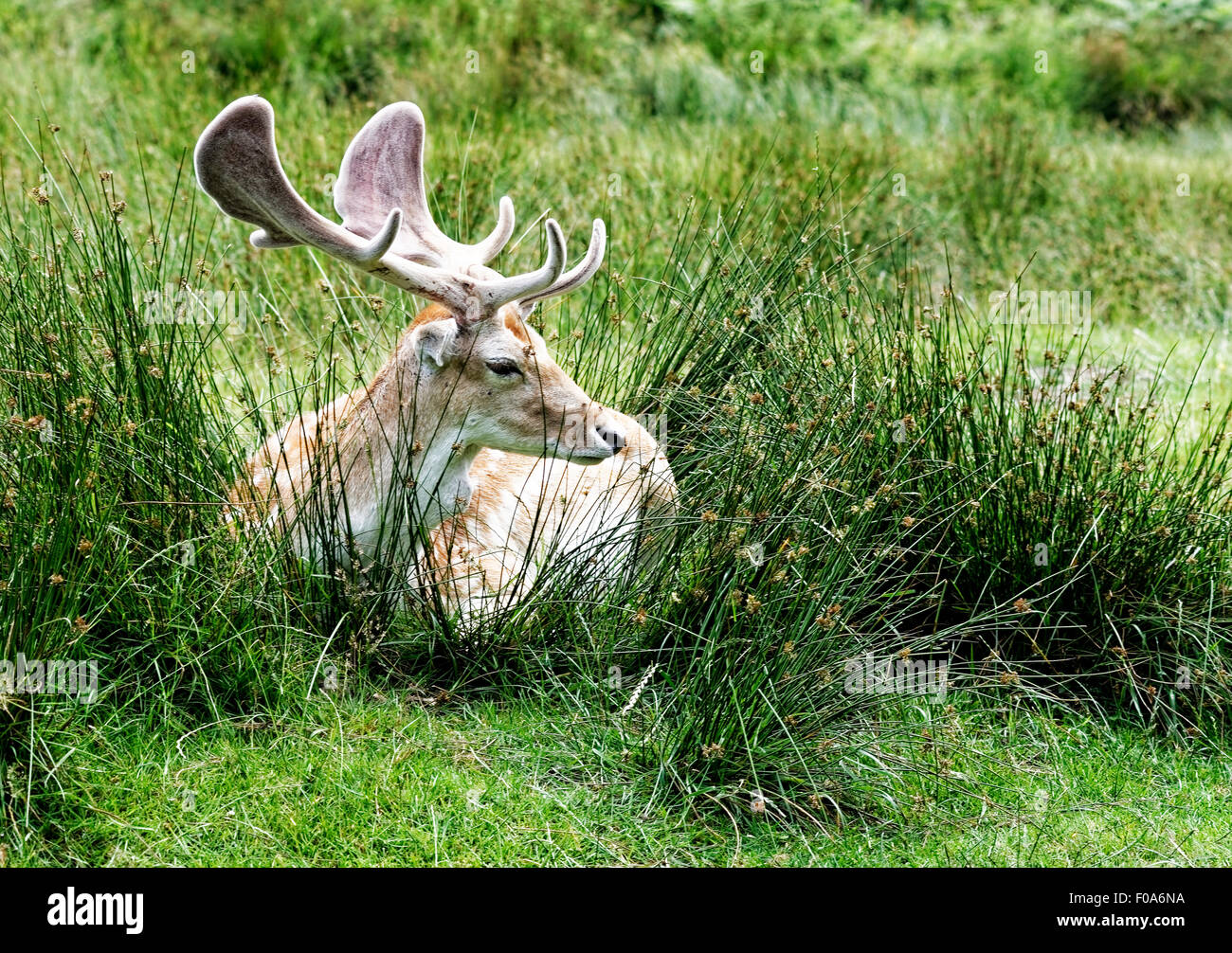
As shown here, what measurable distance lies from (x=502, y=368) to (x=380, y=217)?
0.73 metres

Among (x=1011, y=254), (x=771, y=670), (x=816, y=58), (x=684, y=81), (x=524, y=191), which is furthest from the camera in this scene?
(x=816, y=58)

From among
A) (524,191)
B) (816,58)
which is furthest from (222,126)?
(816,58)

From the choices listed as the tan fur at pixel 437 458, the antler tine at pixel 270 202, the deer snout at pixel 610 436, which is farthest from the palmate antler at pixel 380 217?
the deer snout at pixel 610 436

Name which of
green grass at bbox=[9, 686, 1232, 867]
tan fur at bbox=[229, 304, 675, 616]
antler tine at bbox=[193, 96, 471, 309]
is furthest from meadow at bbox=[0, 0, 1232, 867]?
antler tine at bbox=[193, 96, 471, 309]

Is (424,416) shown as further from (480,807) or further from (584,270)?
(480,807)

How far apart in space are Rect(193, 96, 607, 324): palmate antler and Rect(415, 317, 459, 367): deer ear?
0.19 ft

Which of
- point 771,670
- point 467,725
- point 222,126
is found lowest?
point 467,725

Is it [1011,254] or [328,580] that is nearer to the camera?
[328,580]

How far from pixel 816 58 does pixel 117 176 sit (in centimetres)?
771

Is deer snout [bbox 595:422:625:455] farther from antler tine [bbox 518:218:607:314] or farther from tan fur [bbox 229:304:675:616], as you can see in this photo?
antler tine [bbox 518:218:607:314]

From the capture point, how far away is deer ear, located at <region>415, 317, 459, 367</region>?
426 cm

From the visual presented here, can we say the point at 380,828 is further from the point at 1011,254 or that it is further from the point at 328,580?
the point at 1011,254

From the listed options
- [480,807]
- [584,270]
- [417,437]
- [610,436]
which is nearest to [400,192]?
[584,270]

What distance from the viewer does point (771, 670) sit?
12.8 feet
